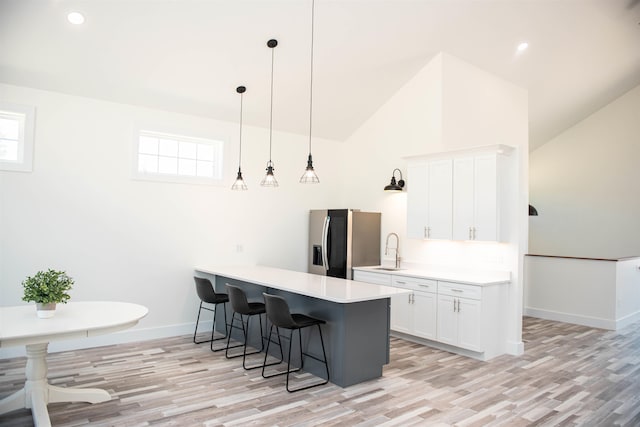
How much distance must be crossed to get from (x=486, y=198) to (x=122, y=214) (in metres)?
4.19

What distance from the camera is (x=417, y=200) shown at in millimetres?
5633

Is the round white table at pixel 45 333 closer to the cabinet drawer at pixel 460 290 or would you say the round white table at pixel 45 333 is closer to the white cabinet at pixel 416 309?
the white cabinet at pixel 416 309

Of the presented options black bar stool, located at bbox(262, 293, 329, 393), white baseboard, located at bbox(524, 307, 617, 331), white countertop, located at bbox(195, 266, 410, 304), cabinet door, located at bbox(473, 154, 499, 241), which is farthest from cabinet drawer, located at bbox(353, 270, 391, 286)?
white baseboard, located at bbox(524, 307, 617, 331)

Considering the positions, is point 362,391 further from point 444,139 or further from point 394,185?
point 444,139

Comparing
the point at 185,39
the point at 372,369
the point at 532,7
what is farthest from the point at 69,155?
the point at 532,7

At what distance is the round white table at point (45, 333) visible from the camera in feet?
9.19

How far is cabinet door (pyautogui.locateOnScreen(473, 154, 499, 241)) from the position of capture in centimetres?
480

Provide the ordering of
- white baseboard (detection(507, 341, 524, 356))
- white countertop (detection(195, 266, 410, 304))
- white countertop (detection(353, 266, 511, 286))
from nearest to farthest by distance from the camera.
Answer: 1. white countertop (detection(195, 266, 410, 304))
2. white countertop (detection(353, 266, 511, 286))
3. white baseboard (detection(507, 341, 524, 356))

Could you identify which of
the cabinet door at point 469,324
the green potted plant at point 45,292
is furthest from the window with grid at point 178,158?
the cabinet door at point 469,324

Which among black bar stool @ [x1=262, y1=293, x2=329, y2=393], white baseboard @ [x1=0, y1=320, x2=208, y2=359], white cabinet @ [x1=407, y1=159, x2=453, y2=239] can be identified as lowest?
white baseboard @ [x1=0, y1=320, x2=208, y2=359]

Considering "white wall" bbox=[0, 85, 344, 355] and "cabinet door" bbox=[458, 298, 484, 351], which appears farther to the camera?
"cabinet door" bbox=[458, 298, 484, 351]

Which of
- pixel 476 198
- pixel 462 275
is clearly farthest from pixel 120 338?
pixel 476 198

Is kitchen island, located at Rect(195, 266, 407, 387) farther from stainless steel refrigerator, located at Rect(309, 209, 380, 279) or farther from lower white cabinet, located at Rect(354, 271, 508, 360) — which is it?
stainless steel refrigerator, located at Rect(309, 209, 380, 279)

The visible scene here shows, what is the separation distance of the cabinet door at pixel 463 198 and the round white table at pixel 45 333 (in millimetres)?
3564
